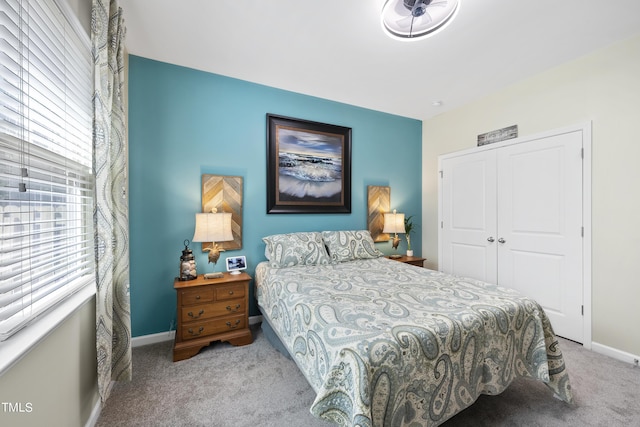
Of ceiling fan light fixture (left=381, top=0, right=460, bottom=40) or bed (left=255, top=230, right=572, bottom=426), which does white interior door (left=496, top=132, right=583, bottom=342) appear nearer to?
bed (left=255, top=230, right=572, bottom=426)

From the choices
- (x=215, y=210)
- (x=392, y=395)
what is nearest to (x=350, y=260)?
(x=215, y=210)

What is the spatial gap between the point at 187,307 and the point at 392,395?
1789 mm

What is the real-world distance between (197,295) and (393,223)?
248cm

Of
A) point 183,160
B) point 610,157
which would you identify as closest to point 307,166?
point 183,160

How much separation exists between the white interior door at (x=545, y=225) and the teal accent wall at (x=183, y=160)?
2187mm

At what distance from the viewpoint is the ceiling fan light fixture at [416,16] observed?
5.48 ft

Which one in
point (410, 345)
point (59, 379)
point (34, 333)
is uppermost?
point (34, 333)

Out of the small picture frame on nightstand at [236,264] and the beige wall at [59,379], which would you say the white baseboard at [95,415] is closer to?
the beige wall at [59,379]

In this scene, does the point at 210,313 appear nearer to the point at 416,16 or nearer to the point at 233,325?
the point at 233,325

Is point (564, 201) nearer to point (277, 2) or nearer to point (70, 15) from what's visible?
point (277, 2)

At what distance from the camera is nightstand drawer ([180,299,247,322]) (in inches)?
85.4

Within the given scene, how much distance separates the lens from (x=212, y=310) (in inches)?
89.1

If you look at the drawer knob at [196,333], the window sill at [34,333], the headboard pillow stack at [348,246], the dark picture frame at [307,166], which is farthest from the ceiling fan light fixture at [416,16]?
the drawer knob at [196,333]

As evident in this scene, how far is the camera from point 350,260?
9.44 ft
